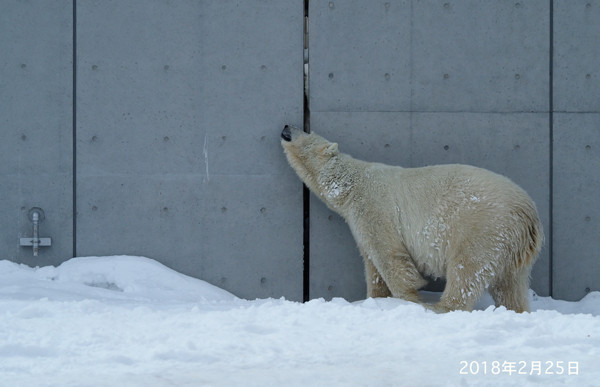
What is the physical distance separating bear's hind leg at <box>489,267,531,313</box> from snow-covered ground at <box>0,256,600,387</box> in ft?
2.61

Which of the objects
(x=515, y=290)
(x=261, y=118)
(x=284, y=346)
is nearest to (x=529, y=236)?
(x=515, y=290)

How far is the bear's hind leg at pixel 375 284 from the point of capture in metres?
4.49

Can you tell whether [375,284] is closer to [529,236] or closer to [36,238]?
[529,236]

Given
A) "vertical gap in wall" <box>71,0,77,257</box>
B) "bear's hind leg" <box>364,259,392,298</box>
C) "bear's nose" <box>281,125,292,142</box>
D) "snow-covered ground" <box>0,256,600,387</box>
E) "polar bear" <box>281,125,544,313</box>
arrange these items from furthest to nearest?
"vertical gap in wall" <box>71,0,77,257</box> < "bear's nose" <box>281,125,292,142</box> < "bear's hind leg" <box>364,259,392,298</box> < "polar bear" <box>281,125,544,313</box> < "snow-covered ground" <box>0,256,600,387</box>

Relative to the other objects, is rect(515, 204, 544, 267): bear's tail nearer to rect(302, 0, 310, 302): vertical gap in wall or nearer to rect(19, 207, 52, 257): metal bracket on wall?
rect(302, 0, 310, 302): vertical gap in wall

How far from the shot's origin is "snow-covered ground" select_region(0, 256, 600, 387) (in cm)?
246

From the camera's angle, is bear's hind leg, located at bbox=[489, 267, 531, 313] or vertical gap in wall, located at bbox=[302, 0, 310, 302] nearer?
bear's hind leg, located at bbox=[489, 267, 531, 313]

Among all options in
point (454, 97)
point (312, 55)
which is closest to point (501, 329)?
point (454, 97)

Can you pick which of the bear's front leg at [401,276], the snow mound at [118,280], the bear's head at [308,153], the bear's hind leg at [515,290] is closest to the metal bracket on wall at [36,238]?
the snow mound at [118,280]

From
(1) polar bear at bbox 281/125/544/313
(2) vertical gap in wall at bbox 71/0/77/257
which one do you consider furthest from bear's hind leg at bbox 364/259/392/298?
(2) vertical gap in wall at bbox 71/0/77/257

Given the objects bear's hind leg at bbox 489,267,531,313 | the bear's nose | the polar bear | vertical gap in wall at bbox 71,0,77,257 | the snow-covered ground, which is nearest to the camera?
the snow-covered ground

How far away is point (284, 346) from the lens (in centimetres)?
282

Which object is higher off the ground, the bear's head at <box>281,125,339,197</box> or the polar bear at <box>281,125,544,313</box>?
the bear's head at <box>281,125,339,197</box>

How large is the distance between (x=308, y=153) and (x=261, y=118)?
0.55 m
